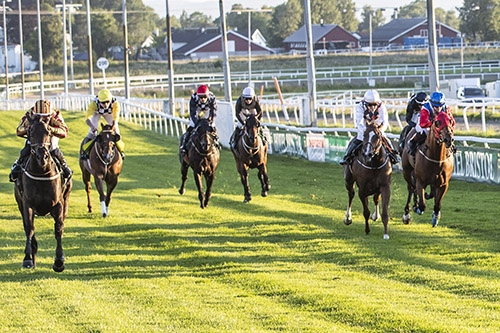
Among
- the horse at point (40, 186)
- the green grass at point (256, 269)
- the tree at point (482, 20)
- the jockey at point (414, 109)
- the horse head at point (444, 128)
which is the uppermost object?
the tree at point (482, 20)

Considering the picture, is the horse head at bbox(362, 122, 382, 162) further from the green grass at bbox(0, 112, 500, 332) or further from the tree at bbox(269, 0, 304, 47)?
the tree at bbox(269, 0, 304, 47)

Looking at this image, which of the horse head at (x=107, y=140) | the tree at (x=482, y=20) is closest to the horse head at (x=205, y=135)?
the horse head at (x=107, y=140)

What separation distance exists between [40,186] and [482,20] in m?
102

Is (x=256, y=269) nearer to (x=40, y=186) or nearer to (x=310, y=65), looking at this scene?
(x=40, y=186)

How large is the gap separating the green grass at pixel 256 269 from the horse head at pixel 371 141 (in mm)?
1359

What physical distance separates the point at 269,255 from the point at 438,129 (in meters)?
3.56

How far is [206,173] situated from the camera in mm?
17406

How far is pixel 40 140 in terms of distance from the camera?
11117 mm

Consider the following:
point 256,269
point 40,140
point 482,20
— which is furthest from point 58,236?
point 482,20

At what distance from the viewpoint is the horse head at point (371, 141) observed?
13.4 meters

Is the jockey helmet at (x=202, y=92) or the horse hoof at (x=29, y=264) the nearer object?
the horse hoof at (x=29, y=264)

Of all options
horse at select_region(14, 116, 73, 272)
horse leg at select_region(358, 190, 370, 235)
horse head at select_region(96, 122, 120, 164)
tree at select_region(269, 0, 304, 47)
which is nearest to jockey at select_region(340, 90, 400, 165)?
horse leg at select_region(358, 190, 370, 235)

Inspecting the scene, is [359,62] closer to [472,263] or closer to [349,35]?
[349,35]

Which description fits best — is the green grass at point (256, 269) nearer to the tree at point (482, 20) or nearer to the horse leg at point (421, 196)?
the horse leg at point (421, 196)
